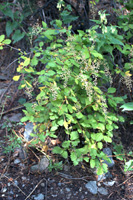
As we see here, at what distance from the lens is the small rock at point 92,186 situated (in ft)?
6.93

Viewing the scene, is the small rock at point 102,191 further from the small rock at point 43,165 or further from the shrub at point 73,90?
the small rock at point 43,165

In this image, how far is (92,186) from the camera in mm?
2135

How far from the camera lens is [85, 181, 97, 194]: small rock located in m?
2.11

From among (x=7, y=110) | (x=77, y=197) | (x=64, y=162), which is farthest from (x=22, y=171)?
(x=7, y=110)

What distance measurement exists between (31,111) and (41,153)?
2.02 feet

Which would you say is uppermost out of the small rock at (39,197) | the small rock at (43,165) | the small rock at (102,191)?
the small rock at (43,165)

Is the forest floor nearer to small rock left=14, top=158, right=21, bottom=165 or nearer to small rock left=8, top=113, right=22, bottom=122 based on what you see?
small rock left=14, top=158, right=21, bottom=165

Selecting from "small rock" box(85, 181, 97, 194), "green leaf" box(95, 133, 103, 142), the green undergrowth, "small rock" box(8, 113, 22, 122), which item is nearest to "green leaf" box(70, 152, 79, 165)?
the green undergrowth

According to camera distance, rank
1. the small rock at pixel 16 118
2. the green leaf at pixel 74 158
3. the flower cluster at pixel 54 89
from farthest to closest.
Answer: the small rock at pixel 16 118 → the green leaf at pixel 74 158 → the flower cluster at pixel 54 89

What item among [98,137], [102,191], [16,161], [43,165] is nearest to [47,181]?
[43,165]

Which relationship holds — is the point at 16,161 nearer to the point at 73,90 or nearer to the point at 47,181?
the point at 47,181

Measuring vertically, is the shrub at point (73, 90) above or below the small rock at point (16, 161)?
above

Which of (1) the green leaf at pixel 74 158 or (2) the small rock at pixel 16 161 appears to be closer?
(1) the green leaf at pixel 74 158

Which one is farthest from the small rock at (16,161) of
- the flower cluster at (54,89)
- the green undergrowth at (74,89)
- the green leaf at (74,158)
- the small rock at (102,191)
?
the flower cluster at (54,89)
